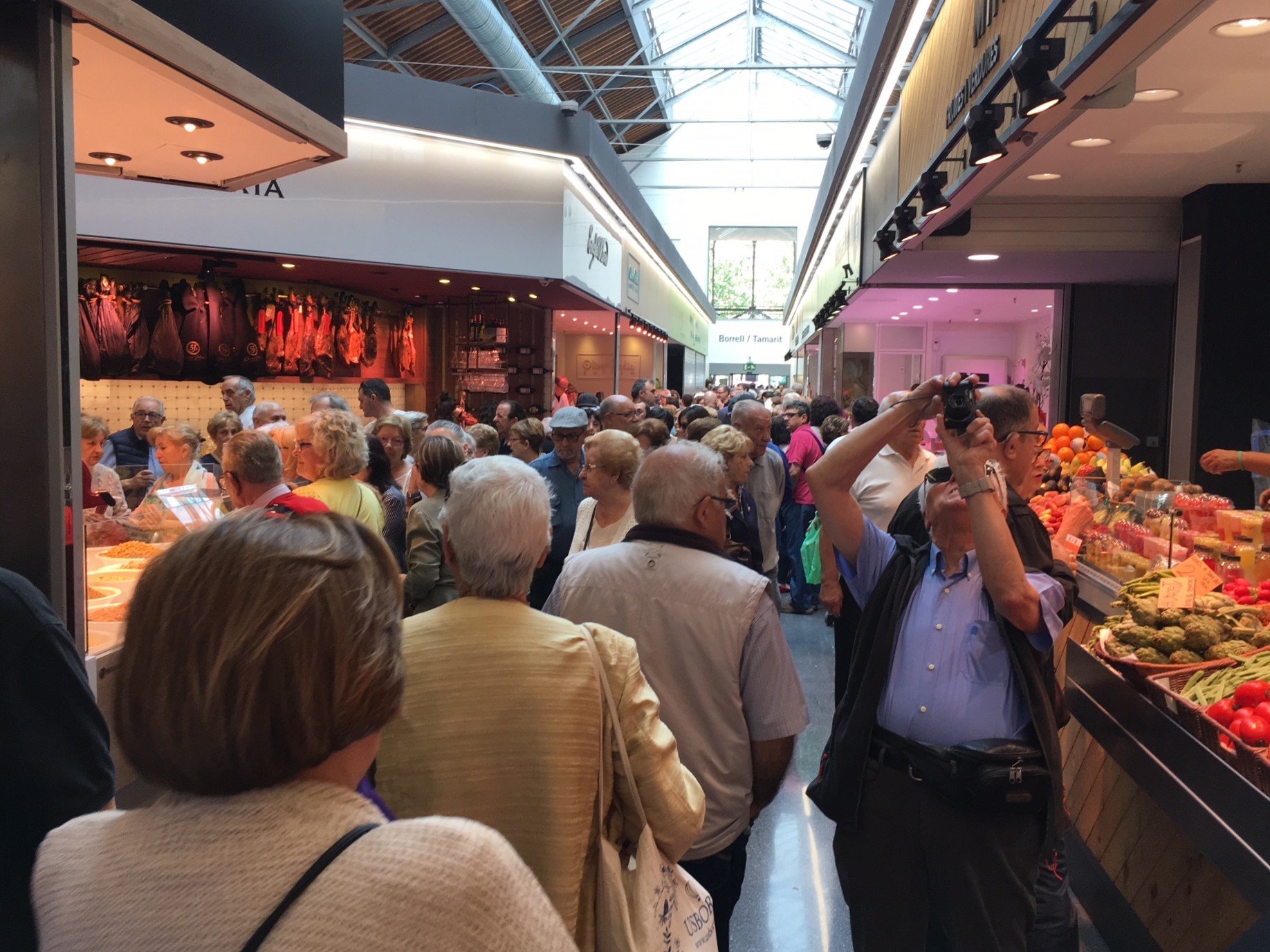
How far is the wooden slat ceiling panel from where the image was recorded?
19984 mm

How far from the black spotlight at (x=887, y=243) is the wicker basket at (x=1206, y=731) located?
481 cm

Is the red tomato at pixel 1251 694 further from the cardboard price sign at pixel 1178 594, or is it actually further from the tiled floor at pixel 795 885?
the tiled floor at pixel 795 885

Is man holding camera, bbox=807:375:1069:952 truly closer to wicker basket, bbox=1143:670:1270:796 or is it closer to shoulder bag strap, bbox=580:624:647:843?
wicker basket, bbox=1143:670:1270:796

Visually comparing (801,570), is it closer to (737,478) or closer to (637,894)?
(737,478)

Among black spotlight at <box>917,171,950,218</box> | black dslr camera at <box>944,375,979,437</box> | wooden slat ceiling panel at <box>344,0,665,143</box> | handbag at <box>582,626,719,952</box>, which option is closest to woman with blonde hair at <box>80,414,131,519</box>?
handbag at <box>582,626,719,952</box>

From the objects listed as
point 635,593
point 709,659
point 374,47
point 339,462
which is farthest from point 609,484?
point 374,47

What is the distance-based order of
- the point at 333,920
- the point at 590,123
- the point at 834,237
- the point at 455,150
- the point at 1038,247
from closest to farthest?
the point at 333,920 → the point at 1038,247 → the point at 455,150 → the point at 590,123 → the point at 834,237

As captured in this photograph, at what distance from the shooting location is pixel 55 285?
2217 mm

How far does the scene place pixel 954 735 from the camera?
7.77ft

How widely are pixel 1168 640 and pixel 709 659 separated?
189 cm

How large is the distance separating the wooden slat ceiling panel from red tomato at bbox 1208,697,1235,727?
18.7 meters

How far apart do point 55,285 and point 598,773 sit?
159 cm

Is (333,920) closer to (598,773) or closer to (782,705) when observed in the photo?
(598,773)

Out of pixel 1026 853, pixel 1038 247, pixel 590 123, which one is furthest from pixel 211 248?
pixel 1026 853
